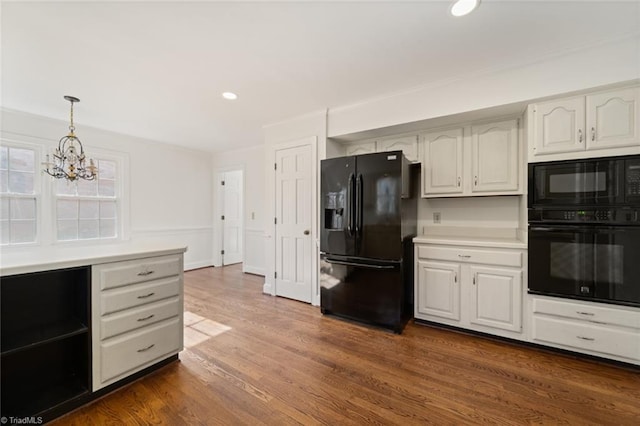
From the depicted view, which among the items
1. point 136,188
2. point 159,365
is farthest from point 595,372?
point 136,188

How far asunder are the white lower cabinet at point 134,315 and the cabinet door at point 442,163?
274cm

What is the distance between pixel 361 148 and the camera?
3.65 m

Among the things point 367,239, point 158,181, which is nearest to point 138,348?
point 367,239

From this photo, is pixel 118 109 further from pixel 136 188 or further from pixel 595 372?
pixel 595 372

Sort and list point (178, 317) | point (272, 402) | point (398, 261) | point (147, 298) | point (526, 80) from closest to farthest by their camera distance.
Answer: point (272, 402) → point (147, 298) → point (178, 317) → point (526, 80) → point (398, 261)

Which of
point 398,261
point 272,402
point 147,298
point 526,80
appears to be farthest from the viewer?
point 398,261

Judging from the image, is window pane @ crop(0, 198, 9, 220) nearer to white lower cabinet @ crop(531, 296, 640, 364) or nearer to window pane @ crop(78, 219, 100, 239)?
window pane @ crop(78, 219, 100, 239)

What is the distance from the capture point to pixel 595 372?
6.67ft

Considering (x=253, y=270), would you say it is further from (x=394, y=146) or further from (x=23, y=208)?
(x=394, y=146)

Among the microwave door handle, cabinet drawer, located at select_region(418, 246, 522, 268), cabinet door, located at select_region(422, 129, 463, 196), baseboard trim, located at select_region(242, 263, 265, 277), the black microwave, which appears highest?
cabinet door, located at select_region(422, 129, 463, 196)

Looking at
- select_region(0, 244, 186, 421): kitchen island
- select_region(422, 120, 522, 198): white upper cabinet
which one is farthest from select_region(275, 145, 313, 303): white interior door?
select_region(0, 244, 186, 421): kitchen island

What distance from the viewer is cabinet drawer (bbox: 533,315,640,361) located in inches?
79.8

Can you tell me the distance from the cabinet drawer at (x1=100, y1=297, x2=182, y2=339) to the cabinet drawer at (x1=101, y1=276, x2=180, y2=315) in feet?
0.14

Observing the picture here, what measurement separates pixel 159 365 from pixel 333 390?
1371 millimetres
